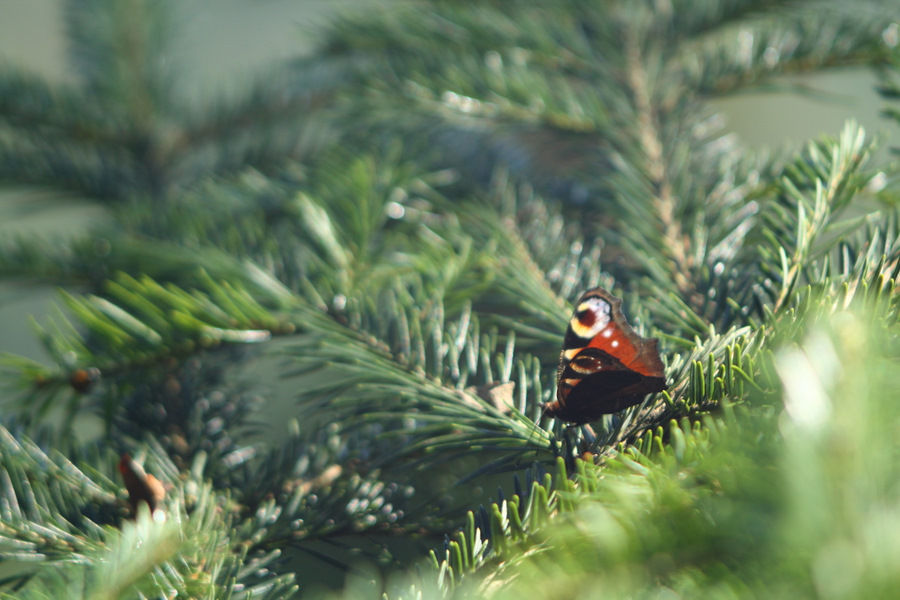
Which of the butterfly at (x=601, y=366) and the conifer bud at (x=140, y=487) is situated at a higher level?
the butterfly at (x=601, y=366)

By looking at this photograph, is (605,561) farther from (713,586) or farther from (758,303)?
(758,303)

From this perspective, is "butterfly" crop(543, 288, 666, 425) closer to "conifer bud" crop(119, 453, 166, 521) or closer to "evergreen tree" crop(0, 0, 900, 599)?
"evergreen tree" crop(0, 0, 900, 599)

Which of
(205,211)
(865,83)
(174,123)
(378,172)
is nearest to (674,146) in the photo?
(378,172)

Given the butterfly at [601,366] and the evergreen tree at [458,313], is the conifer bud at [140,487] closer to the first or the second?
the evergreen tree at [458,313]

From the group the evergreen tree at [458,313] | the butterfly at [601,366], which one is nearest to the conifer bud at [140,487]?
the evergreen tree at [458,313]

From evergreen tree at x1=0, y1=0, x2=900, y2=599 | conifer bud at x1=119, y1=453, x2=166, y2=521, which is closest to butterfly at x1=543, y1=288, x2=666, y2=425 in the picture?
evergreen tree at x1=0, y1=0, x2=900, y2=599

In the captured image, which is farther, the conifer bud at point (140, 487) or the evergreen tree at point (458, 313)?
the conifer bud at point (140, 487)
